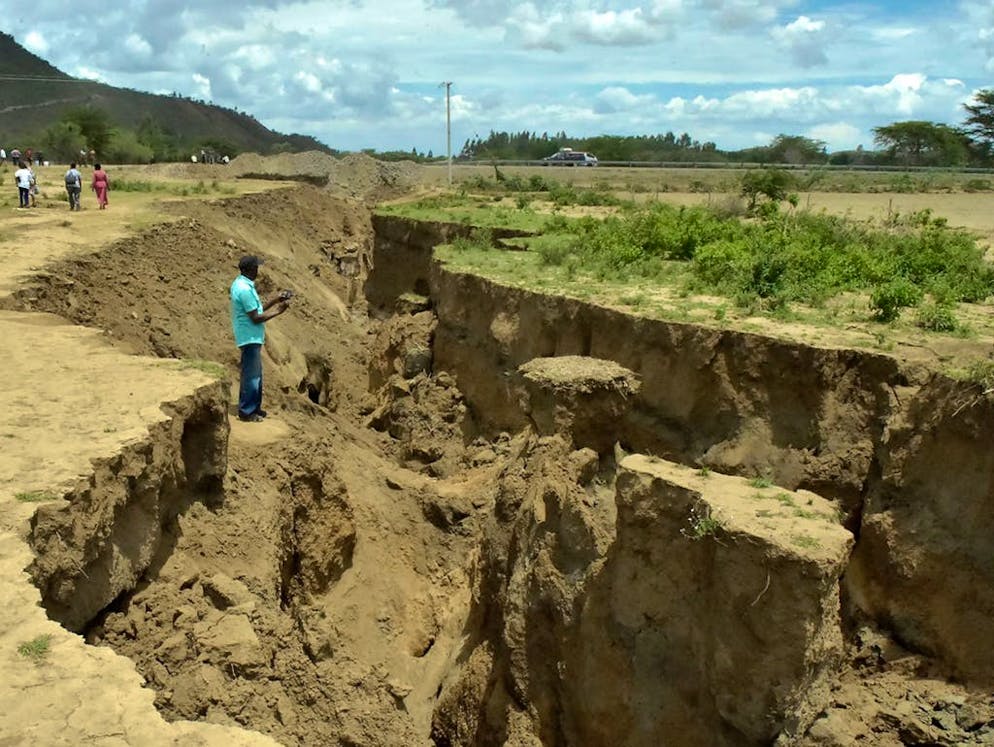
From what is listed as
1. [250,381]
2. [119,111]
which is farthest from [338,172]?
[119,111]

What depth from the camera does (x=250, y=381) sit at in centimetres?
976

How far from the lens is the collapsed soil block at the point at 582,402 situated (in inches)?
321

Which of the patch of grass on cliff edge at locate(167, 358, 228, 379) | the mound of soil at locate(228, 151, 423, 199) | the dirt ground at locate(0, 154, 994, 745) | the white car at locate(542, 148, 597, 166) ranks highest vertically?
the white car at locate(542, 148, 597, 166)

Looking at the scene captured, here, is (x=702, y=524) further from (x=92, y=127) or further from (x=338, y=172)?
(x=92, y=127)

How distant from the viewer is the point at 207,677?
19.1ft

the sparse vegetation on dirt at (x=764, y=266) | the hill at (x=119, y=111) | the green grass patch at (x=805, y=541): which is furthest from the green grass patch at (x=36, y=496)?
the hill at (x=119, y=111)

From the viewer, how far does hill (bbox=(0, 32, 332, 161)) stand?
7688 centimetres

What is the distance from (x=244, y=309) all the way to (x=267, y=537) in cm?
290

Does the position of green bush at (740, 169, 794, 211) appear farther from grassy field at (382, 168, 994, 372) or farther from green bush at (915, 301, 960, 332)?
green bush at (915, 301, 960, 332)

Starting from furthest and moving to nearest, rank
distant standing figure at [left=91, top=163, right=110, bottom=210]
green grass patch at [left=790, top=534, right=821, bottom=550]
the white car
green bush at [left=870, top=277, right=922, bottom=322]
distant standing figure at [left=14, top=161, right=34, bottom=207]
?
the white car, distant standing figure at [left=91, top=163, right=110, bottom=210], distant standing figure at [left=14, top=161, right=34, bottom=207], green bush at [left=870, top=277, right=922, bottom=322], green grass patch at [left=790, top=534, right=821, bottom=550]

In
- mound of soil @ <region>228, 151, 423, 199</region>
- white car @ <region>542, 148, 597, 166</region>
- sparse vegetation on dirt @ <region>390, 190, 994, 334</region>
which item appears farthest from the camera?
white car @ <region>542, 148, 597, 166</region>

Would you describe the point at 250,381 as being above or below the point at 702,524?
above

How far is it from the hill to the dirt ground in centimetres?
5090

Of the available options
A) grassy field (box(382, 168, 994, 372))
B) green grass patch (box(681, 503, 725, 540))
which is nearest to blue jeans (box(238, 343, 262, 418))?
grassy field (box(382, 168, 994, 372))
